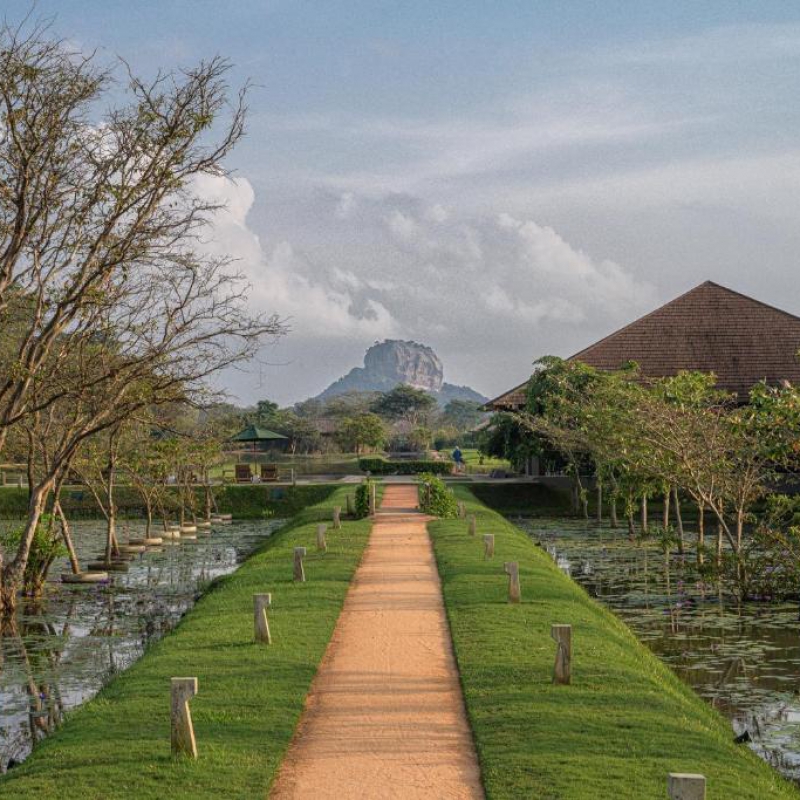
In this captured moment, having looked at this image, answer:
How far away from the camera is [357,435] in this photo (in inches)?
3029

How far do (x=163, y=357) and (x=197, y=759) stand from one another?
36.9ft

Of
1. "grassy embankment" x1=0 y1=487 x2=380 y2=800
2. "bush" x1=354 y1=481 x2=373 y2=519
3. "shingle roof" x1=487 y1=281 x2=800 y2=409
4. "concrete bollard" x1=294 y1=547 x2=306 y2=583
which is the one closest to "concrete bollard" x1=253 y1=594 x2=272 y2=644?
"grassy embankment" x1=0 y1=487 x2=380 y2=800

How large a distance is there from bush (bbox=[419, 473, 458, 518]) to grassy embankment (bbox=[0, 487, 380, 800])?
14.7 meters

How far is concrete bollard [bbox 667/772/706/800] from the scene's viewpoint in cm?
712

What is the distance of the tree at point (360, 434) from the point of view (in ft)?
251

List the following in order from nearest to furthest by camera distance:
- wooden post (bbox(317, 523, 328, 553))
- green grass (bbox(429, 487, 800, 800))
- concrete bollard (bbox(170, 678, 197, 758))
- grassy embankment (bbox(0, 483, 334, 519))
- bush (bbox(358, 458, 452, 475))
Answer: green grass (bbox(429, 487, 800, 800)) → concrete bollard (bbox(170, 678, 197, 758)) → wooden post (bbox(317, 523, 328, 553)) → grassy embankment (bbox(0, 483, 334, 519)) → bush (bbox(358, 458, 452, 475))

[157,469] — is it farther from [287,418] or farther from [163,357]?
[287,418]

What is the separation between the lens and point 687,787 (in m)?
7.14

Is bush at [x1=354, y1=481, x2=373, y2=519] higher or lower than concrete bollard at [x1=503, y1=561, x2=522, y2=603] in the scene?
higher

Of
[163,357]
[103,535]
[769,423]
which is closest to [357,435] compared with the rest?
[103,535]

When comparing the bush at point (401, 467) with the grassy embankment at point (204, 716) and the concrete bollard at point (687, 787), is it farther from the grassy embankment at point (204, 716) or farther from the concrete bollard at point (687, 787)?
the concrete bollard at point (687, 787)

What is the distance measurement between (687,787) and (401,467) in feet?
169

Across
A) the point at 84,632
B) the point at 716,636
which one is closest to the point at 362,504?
the point at 84,632

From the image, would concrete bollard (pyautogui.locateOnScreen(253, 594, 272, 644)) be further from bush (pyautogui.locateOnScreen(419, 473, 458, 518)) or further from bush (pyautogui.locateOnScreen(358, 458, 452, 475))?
bush (pyautogui.locateOnScreen(358, 458, 452, 475))
